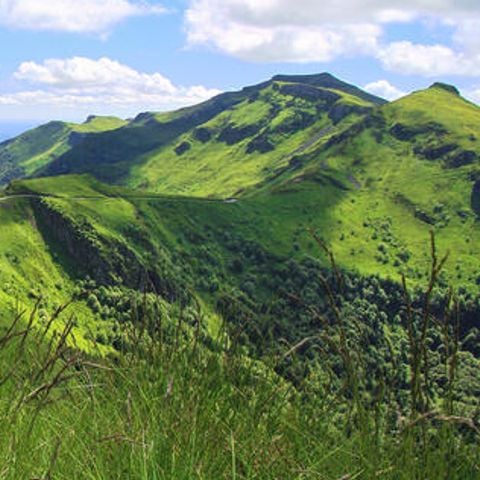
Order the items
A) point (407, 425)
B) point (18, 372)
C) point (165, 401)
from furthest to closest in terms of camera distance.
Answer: point (18, 372) < point (165, 401) < point (407, 425)

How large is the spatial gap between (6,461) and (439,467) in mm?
2916

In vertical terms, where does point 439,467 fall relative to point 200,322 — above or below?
below

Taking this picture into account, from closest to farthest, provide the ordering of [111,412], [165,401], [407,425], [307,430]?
[407,425], [165,401], [307,430], [111,412]

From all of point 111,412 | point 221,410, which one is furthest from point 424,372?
point 111,412

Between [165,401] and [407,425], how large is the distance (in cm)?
179

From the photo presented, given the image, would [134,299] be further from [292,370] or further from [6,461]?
[6,461]

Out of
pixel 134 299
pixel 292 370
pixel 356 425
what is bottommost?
pixel 356 425

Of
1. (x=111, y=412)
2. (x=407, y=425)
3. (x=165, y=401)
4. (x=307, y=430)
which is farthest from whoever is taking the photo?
(x=111, y=412)

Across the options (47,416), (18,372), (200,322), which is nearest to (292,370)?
(200,322)

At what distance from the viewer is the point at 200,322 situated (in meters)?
5.27

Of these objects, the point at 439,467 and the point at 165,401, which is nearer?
the point at 439,467

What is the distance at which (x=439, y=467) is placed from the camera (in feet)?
14.1

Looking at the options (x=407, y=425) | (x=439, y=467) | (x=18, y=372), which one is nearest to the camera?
(x=407, y=425)

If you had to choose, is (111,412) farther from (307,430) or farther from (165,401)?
(307,430)
